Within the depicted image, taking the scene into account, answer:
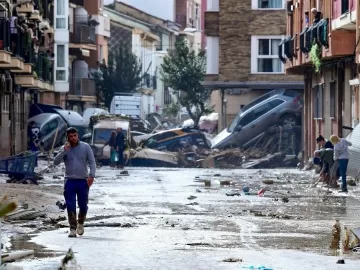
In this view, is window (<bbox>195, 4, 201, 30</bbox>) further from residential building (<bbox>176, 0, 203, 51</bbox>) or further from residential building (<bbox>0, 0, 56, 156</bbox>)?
residential building (<bbox>0, 0, 56, 156</bbox>)

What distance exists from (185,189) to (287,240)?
567 inches

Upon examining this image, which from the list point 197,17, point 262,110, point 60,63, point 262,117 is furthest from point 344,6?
point 197,17

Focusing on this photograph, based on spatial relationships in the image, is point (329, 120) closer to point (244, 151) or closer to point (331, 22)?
point (331, 22)

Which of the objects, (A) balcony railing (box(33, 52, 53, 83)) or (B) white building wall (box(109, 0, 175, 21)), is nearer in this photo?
(A) balcony railing (box(33, 52, 53, 83))

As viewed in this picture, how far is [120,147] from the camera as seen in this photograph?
48.2 metres

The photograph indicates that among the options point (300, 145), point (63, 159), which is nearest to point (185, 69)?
point (300, 145)

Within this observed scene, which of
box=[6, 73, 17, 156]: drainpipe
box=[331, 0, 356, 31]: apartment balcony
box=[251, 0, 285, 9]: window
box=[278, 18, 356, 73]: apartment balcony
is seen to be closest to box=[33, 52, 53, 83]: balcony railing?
box=[6, 73, 17, 156]: drainpipe

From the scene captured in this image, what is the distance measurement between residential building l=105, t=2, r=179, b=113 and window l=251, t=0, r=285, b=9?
30831 mm

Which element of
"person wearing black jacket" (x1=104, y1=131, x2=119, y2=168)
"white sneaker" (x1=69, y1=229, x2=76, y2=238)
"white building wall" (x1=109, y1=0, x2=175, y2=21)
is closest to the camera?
"white sneaker" (x1=69, y1=229, x2=76, y2=238)

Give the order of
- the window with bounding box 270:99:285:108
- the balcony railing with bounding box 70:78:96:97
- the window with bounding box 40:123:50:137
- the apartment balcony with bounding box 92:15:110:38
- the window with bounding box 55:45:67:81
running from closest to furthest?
the window with bounding box 270:99:285:108, the window with bounding box 40:123:50:137, the window with bounding box 55:45:67:81, the balcony railing with bounding box 70:78:96:97, the apartment balcony with bounding box 92:15:110:38

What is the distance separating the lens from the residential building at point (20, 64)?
47.3m

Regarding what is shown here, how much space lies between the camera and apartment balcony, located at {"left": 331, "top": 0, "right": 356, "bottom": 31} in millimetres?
33969

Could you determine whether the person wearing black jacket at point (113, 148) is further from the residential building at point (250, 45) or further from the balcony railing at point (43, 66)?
the residential building at point (250, 45)

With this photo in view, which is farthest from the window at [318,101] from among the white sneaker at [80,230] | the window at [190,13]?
the window at [190,13]
